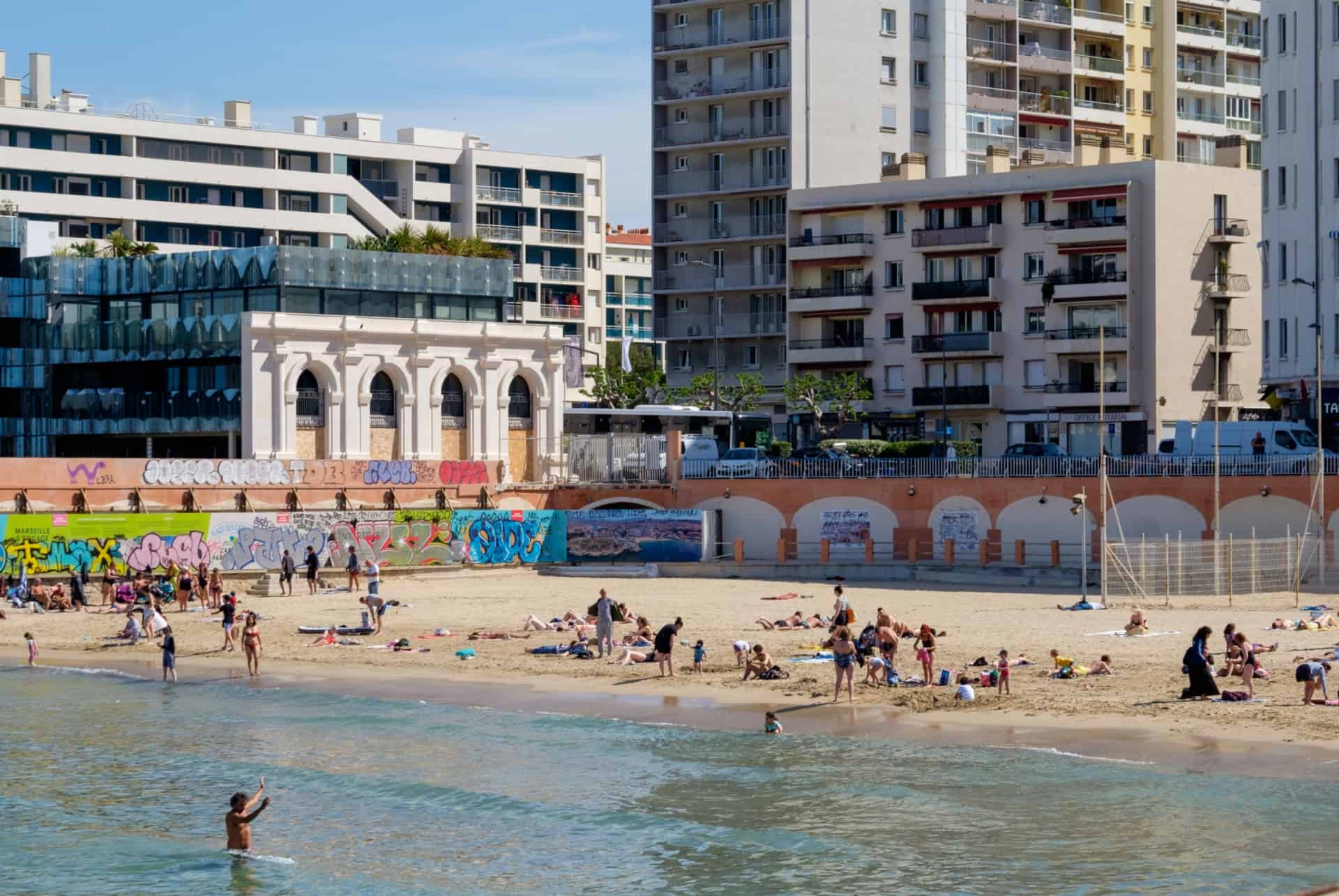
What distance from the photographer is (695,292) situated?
11356 centimetres

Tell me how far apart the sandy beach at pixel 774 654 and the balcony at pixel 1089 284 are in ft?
103

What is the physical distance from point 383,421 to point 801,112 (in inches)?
1605

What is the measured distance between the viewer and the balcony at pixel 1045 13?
117312 millimetres

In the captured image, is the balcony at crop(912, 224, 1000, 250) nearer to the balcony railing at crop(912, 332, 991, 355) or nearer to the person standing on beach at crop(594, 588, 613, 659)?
the balcony railing at crop(912, 332, 991, 355)

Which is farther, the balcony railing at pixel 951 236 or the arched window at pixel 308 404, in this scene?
the balcony railing at pixel 951 236

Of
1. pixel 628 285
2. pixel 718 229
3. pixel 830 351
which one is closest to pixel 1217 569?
pixel 830 351

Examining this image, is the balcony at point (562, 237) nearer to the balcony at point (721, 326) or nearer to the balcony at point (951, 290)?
the balcony at point (721, 326)

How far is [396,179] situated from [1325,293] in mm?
65139

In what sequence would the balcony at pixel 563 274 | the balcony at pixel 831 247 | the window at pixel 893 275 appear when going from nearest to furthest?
the window at pixel 893 275, the balcony at pixel 831 247, the balcony at pixel 563 274

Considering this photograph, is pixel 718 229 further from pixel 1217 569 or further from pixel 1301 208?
pixel 1217 569

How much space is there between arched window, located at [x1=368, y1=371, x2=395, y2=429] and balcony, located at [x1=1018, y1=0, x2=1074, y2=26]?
56.2 m

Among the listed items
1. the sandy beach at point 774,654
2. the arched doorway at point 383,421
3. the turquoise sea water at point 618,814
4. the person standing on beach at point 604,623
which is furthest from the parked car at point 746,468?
the turquoise sea water at point 618,814

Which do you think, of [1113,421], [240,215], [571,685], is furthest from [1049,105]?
[571,685]

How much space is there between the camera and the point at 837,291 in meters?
104
